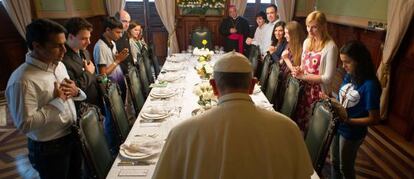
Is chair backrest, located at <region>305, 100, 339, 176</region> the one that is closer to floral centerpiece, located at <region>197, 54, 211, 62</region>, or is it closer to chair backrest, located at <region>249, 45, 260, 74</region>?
floral centerpiece, located at <region>197, 54, 211, 62</region>

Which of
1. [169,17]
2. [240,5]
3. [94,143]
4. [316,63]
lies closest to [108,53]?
[94,143]

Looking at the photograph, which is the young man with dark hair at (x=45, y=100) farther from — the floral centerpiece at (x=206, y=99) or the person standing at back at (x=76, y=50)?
the floral centerpiece at (x=206, y=99)

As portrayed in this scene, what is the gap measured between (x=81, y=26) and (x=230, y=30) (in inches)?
149

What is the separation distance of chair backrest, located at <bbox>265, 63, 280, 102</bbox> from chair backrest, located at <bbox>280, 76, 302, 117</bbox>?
312 millimetres

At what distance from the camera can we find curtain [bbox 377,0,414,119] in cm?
336

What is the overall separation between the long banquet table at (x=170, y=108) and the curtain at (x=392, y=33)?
1.96 m

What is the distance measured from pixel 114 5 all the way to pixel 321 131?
595cm

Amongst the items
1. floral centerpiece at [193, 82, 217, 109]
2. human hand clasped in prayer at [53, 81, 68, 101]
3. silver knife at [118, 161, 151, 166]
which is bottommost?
silver knife at [118, 161, 151, 166]

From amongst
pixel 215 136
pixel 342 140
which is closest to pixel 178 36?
pixel 342 140

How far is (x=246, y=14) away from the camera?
6.89 meters

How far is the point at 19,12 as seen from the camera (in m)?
4.79

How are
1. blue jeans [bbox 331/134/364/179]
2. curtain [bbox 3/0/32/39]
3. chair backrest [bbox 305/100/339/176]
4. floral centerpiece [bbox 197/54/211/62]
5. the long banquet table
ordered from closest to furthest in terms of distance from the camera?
the long banquet table < chair backrest [bbox 305/100/339/176] < blue jeans [bbox 331/134/364/179] < floral centerpiece [bbox 197/54/211/62] < curtain [bbox 3/0/32/39]

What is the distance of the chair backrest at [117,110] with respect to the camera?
88.3 inches

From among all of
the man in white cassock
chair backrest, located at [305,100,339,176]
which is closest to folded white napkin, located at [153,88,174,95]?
chair backrest, located at [305,100,339,176]
